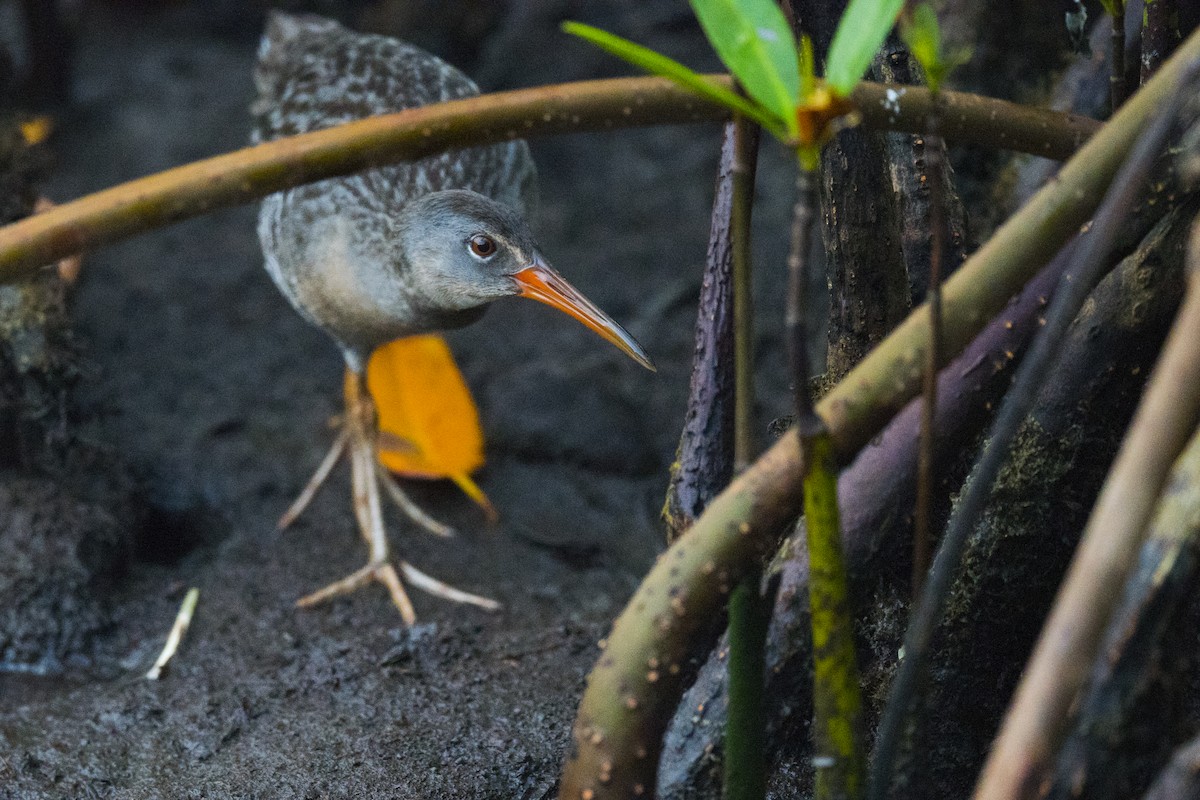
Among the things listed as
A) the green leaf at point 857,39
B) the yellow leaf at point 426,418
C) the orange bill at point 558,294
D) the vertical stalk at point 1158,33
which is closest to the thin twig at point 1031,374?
the green leaf at point 857,39

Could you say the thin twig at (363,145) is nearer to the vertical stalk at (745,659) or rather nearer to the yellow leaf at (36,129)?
the vertical stalk at (745,659)

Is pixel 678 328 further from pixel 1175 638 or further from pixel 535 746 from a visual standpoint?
pixel 1175 638

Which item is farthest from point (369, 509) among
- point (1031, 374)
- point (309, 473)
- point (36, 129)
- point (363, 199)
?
point (1031, 374)

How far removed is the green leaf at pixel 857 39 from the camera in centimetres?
142

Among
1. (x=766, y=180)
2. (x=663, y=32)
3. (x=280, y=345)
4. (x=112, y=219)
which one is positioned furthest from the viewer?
(x=663, y=32)

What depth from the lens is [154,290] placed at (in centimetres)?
480

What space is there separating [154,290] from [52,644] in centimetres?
192

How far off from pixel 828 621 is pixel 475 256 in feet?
5.94

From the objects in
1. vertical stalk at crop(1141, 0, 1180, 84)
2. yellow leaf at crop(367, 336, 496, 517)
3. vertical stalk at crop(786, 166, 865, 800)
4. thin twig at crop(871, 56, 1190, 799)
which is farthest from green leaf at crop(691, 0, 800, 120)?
yellow leaf at crop(367, 336, 496, 517)

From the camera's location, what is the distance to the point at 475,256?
3176 millimetres

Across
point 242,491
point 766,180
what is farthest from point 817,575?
point 766,180

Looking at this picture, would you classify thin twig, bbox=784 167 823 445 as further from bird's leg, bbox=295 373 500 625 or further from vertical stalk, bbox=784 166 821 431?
bird's leg, bbox=295 373 500 625

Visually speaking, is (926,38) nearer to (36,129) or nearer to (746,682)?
(746,682)

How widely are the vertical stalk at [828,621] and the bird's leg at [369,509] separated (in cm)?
183
